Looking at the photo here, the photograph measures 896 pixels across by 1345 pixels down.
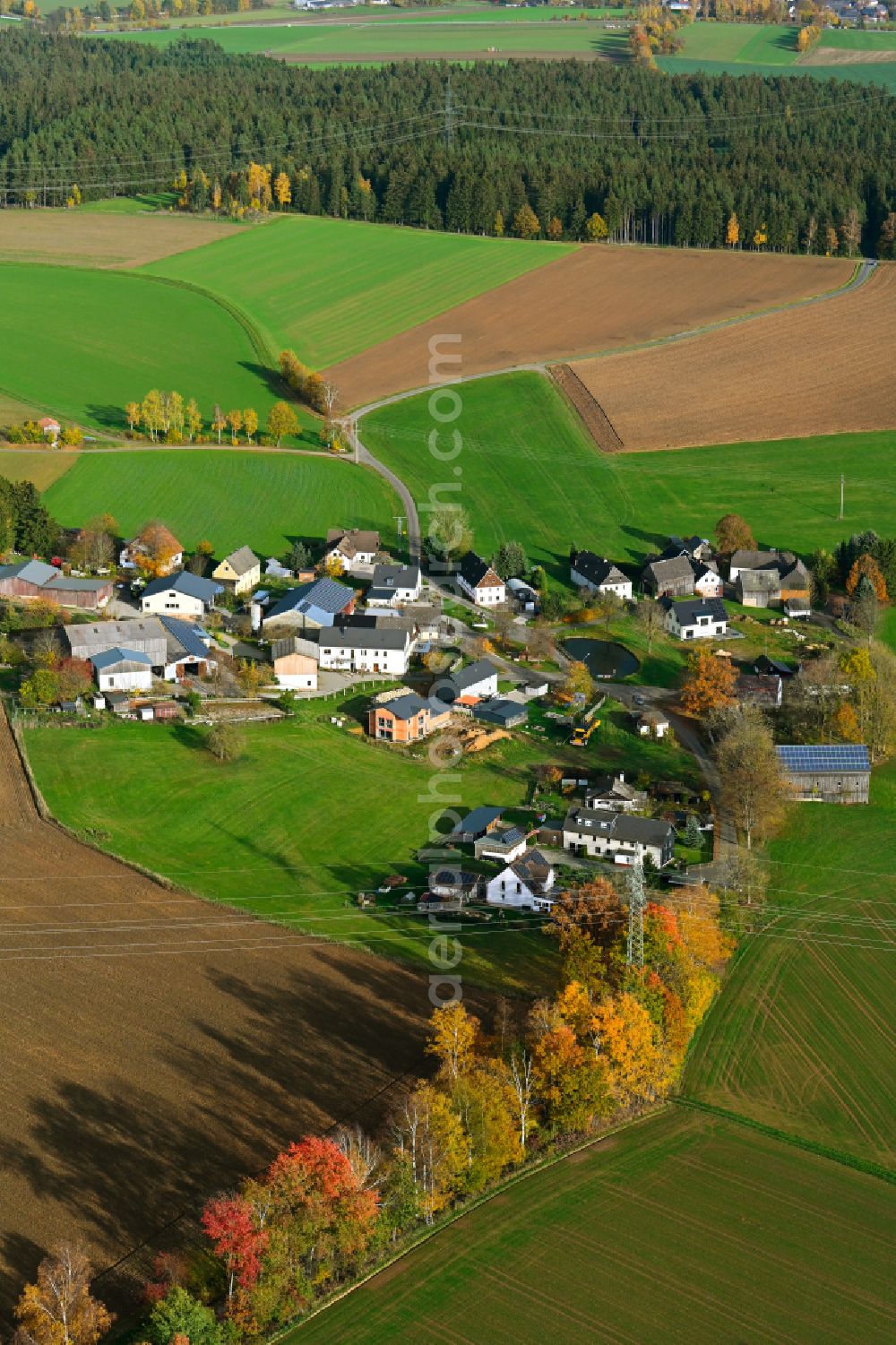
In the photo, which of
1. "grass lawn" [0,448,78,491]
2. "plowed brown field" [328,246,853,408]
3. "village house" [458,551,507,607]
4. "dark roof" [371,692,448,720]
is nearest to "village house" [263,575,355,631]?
"village house" [458,551,507,607]

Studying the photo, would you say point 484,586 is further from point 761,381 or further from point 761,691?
point 761,381

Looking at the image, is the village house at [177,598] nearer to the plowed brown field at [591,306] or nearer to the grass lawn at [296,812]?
the grass lawn at [296,812]

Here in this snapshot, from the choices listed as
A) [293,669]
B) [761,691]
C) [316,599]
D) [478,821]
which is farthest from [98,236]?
[478,821]

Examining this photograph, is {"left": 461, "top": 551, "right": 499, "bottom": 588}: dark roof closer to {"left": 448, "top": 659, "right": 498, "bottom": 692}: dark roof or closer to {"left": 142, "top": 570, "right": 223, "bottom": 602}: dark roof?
{"left": 448, "top": 659, "right": 498, "bottom": 692}: dark roof

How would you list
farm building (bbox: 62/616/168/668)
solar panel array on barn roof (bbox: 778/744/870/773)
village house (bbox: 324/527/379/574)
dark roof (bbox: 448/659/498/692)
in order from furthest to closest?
village house (bbox: 324/527/379/574), farm building (bbox: 62/616/168/668), dark roof (bbox: 448/659/498/692), solar panel array on barn roof (bbox: 778/744/870/773)

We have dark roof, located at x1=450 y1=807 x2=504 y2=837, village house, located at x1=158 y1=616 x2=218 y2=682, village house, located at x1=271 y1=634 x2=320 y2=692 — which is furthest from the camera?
village house, located at x1=158 y1=616 x2=218 y2=682

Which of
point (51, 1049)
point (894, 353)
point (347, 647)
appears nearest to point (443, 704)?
point (347, 647)
